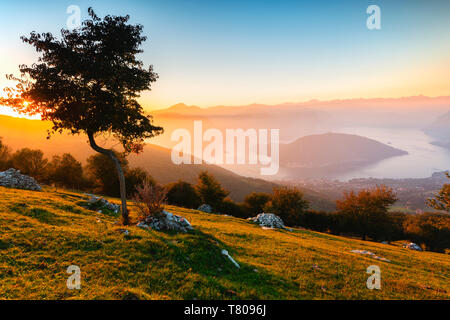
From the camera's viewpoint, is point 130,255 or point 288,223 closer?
point 130,255

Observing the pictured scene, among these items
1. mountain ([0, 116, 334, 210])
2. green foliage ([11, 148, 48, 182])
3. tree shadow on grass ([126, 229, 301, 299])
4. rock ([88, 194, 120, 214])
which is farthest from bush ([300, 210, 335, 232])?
mountain ([0, 116, 334, 210])

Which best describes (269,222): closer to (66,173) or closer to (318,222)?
(318,222)

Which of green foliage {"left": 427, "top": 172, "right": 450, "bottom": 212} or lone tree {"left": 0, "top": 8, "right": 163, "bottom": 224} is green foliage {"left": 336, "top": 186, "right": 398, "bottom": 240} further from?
lone tree {"left": 0, "top": 8, "right": 163, "bottom": 224}

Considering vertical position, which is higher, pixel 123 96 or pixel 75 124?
pixel 123 96

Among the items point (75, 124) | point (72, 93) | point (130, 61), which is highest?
point (130, 61)

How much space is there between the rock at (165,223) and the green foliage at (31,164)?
51.2 metres

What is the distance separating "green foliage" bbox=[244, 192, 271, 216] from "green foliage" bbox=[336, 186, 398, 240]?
24.0 metres

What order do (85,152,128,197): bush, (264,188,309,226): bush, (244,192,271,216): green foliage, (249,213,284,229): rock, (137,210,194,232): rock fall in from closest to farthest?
1. (137,210,194,232): rock
2. (249,213,284,229): rock
3. (264,188,309,226): bush
4. (85,152,128,197): bush
5. (244,192,271,216): green foliage

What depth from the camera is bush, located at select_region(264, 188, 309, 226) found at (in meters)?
48.8

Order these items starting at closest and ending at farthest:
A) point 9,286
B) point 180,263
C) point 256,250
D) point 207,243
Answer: point 9,286 < point 180,263 < point 207,243 < point 256,250
